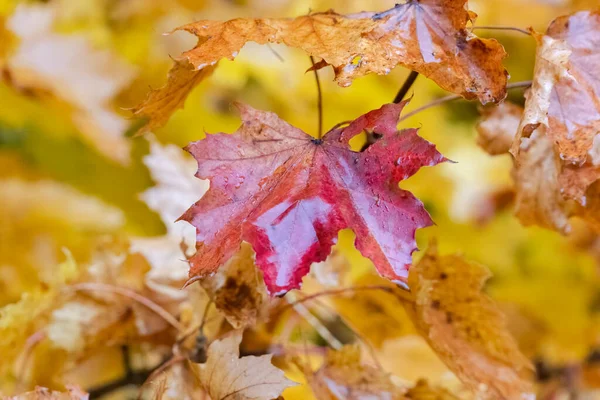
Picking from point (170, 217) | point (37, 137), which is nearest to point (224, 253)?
point (170, 217)

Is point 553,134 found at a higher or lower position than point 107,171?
higher

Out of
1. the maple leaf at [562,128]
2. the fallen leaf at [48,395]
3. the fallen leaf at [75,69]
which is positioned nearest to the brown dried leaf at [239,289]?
the fallen leaf at [48,395]

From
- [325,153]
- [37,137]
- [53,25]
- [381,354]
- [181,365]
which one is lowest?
[381,354]

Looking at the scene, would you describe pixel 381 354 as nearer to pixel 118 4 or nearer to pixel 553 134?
pixel 553 134

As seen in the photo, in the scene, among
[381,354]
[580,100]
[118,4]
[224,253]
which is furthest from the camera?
[118,4]

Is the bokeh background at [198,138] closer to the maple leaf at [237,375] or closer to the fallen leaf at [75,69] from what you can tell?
the fallen leaf at [75,69]

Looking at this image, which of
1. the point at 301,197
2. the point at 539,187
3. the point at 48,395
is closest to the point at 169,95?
the point at 301,197

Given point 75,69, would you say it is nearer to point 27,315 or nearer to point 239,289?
point 27,315

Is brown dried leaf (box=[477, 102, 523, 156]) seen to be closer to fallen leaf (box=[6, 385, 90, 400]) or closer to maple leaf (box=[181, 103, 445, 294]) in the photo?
maple leaf (box=[181, 103, 445, 294])
